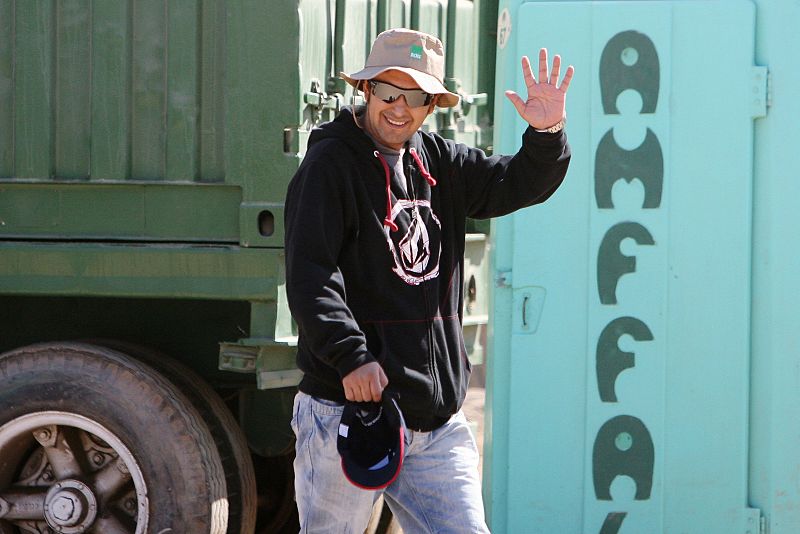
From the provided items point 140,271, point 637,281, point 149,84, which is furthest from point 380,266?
point 149,84

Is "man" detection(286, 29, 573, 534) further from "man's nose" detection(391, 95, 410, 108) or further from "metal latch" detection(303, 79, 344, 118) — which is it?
"metal latch" detection(303, 79, 344, 118)

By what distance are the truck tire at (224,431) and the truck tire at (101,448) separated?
63 millimetres

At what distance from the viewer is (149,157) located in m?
4.46

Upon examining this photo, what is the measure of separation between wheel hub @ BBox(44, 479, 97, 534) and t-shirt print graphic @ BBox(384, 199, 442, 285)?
179cm

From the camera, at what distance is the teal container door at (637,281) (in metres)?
4.18

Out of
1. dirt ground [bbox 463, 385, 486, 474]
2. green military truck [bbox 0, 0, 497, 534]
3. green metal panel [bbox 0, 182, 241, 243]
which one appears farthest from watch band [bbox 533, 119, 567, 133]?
dirt ground [bbox 463, 385, 486, 474]

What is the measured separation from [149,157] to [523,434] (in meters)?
1.51

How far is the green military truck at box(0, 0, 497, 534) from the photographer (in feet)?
14.2

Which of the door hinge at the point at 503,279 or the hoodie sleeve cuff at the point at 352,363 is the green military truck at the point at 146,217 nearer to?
the door hinge at the point at 503,279

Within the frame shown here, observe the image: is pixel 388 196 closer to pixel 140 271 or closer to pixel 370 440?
pixel 370 440

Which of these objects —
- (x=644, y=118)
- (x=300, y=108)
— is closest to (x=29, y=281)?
(x=300, y=108)

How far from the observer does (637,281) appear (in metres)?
4.23

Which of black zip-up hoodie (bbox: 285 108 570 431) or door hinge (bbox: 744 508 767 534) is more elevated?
black zip-up hoodie (bbox: 285 108 570 431)

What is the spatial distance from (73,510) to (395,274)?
72.4 inches
